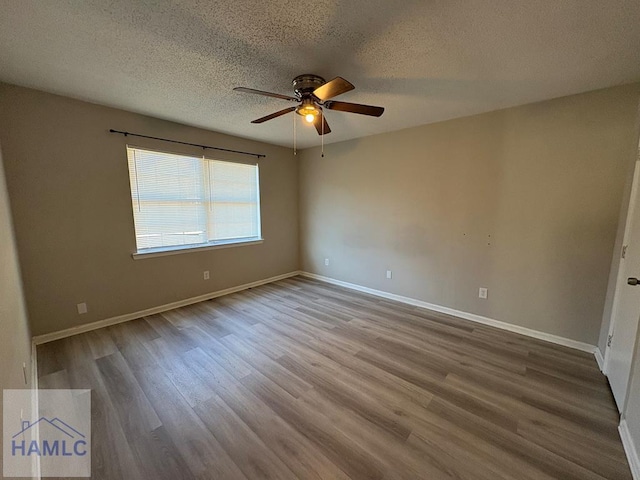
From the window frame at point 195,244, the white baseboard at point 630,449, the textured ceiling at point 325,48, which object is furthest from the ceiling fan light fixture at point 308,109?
the white baseboard at point 630,449

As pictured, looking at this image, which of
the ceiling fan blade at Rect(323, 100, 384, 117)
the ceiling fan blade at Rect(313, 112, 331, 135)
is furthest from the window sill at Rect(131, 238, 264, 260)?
the ceiling fan blade at Rect(323, 100, 384, 117)

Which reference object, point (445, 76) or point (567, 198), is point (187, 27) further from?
point (567, 198)

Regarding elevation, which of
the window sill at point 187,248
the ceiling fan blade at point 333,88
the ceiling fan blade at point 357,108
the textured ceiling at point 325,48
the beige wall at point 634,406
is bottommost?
the beige wall at point 634,406

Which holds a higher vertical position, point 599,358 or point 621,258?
point 621,258

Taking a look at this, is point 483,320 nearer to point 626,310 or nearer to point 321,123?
point 626,310

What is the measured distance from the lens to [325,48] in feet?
5.55

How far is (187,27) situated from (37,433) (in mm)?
2576

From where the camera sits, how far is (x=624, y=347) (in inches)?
66.2

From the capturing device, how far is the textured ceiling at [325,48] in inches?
53.8

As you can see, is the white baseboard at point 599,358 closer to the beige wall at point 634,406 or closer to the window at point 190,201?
the beige wall at point 634,406

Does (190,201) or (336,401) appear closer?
(336,401)

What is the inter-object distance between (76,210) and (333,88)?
9.44ft

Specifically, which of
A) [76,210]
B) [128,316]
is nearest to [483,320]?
[128,316]

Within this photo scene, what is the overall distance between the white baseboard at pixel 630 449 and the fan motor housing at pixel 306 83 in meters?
2.96
